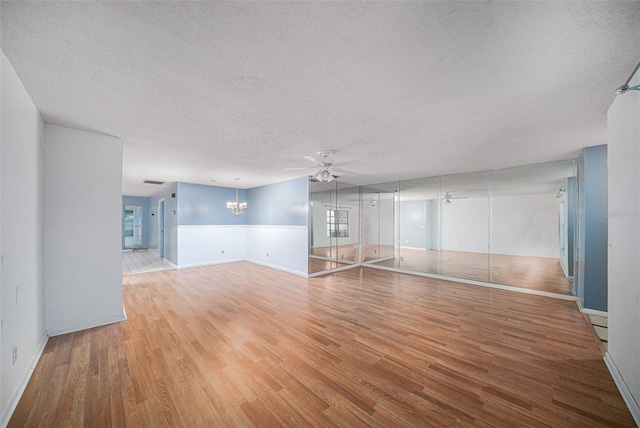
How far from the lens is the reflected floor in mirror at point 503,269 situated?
5.06 m

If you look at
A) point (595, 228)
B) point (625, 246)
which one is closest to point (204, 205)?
point (625, 246)

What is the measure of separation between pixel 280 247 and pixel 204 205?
114 inches

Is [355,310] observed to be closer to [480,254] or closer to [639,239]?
[639,239]

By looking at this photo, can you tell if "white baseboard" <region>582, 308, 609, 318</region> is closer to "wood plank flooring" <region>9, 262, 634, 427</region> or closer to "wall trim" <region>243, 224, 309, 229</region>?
"wood plank flooring" <region>9, 262, 634, 427</region>

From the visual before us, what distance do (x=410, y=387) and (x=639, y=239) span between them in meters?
2.06

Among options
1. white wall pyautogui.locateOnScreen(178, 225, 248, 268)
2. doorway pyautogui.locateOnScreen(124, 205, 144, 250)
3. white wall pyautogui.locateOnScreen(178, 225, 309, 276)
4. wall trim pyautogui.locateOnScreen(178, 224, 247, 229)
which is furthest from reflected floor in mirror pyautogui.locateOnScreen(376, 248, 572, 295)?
doorway pyautogui.locateOnScreen(124, 205, 144, 250)

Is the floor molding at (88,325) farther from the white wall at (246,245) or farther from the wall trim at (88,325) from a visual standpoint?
the white wall at (246,245)

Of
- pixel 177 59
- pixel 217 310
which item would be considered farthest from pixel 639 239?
pixel 217 310

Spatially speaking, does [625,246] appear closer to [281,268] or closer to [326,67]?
[326,67]

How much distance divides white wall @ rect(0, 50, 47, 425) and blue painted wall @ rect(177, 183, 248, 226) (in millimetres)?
4520

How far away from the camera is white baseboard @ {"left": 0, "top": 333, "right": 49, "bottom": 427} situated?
5.42 feet

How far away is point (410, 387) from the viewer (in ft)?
6.61

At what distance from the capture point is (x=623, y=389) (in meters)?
1.92

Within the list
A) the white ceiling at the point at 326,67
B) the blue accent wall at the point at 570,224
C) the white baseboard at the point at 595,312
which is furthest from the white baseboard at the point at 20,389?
the blue accent wall at the point at 570,224
